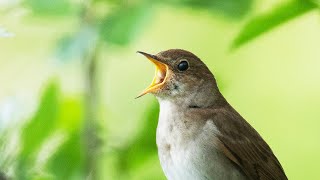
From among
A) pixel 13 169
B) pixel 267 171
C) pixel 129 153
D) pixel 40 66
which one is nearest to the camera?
pixel 13 169

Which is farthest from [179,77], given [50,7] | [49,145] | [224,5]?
[49,145]

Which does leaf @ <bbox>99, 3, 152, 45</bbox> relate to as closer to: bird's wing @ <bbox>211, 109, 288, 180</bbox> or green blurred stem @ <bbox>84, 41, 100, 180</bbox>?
green blurred stem @ <bbox>84, 41, 100, 180</bbox>

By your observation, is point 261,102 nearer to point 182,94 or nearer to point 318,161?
point 318,161

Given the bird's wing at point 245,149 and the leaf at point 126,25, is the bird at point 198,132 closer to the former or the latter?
the bird's wing at point 245,149

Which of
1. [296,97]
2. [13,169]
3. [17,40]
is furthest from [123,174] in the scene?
[296,97]

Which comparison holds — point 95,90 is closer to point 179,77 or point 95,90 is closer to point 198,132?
point 198,132

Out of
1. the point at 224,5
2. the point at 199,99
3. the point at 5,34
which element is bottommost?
the point at 199,99

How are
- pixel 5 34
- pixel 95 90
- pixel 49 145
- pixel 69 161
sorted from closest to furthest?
pixel 5 34 < pixel 49 145 < pixel 69 161 < pixel 95 90
